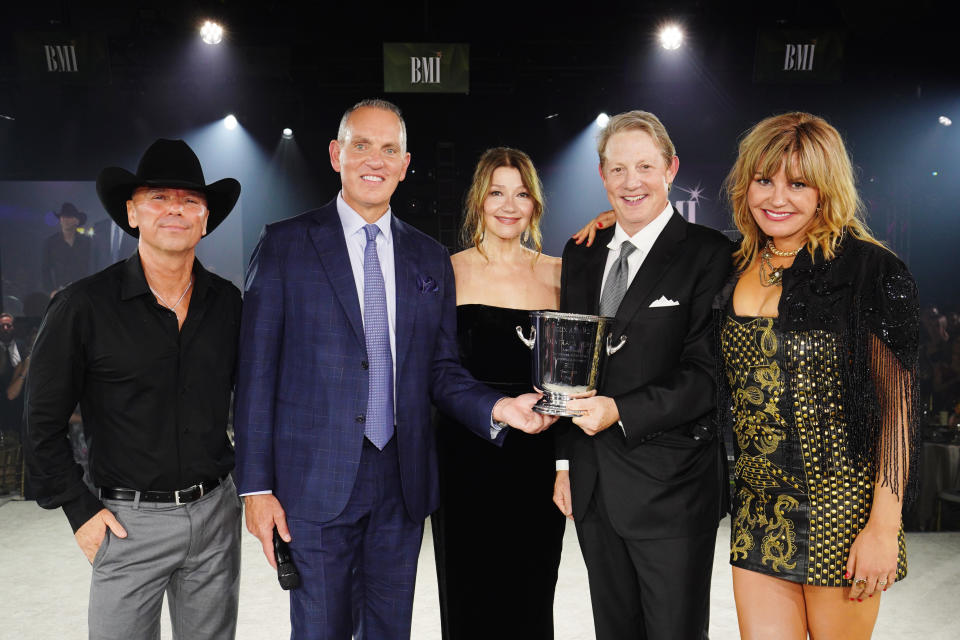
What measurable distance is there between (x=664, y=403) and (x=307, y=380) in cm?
106

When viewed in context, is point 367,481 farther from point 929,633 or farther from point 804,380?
point 929,633

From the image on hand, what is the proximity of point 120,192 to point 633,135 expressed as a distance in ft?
5.40

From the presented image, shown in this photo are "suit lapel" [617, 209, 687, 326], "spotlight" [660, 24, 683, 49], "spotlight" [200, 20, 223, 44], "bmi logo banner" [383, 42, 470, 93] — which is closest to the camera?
"suit lapel" [617, 209, 687, 326]

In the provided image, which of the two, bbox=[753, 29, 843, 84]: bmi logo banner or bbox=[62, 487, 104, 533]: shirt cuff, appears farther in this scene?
bbox=[753, 29, 843, 84]: bmi logo banner

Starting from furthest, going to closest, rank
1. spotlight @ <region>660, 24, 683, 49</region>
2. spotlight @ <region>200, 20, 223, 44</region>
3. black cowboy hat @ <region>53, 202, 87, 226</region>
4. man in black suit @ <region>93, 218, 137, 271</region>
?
man in black suit @ <region>93, 218, 137, 271</region>, black cowboy hat @ <region>53, 202, 87, 226</region>, spotlight @ <region>660, 24, 683, 49</region>, spotlight @ <region>200, 20, 223, 44</region>

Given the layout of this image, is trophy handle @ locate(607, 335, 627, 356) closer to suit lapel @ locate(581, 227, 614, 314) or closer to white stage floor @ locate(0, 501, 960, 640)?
suit lapel @ locate(581, 227, 614, 314)

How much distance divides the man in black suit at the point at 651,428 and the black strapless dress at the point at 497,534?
513mm

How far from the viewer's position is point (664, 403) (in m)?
2.10

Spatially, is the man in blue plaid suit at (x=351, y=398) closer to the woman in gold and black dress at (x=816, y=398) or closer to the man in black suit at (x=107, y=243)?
the woman in gold and black dress at (x=816, y=398)

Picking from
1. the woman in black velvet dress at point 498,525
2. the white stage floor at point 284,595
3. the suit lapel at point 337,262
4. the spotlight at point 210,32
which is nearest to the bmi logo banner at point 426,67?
the spotlight at point 210,32

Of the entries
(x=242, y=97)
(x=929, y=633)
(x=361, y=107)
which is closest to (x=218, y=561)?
(x=361, y=107)

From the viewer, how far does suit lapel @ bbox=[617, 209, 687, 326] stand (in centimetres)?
221

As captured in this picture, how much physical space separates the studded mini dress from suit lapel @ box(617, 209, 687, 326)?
0.29 meters

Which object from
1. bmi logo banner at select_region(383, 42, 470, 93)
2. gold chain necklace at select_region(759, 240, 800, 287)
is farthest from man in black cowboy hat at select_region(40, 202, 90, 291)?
gold chain necklace at select_region(759, 240, 800, 287)
